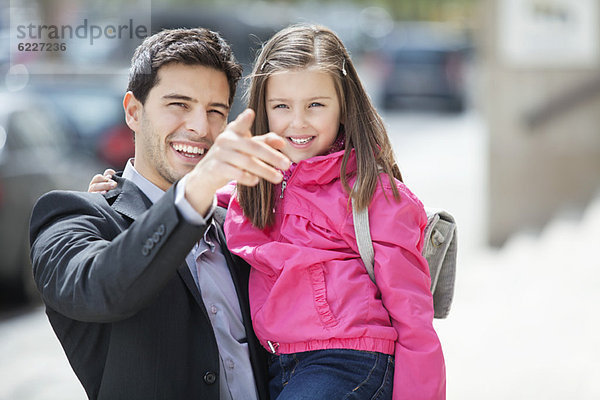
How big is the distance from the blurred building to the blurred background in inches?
0.5

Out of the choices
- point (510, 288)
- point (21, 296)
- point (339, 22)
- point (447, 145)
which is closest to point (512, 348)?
point (510, 288)

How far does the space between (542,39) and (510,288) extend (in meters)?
3.20

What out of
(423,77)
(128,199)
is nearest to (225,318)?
(128,199)

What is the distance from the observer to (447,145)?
1689 centimetres

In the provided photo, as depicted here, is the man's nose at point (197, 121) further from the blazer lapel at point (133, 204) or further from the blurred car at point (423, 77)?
the blurred car at point (423, 77)

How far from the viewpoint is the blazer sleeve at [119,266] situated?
6.93 ft

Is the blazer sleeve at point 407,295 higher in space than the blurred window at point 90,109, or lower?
higher

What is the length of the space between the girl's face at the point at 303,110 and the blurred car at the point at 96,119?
630 centimetres

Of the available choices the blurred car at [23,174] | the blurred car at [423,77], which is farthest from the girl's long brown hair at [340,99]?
the blurred car at [423,77]

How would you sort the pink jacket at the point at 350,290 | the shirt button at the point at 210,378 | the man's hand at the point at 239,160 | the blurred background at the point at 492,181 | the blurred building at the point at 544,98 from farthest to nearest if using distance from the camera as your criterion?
the blurred building at the point at 544,98 < the blurred background at the point at 492,181 < the pink jacket at the point at 350,290 < the shirt button at the point at 210,378 < the man's hand at the point at 239,160

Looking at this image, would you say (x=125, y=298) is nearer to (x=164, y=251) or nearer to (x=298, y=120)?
Answer: (x=164, y=251)

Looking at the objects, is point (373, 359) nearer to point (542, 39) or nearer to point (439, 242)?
point (439, 242)

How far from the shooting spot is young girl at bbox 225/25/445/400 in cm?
260

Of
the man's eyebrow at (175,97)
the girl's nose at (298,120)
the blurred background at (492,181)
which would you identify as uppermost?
the man's eyebrow at (175,97)
